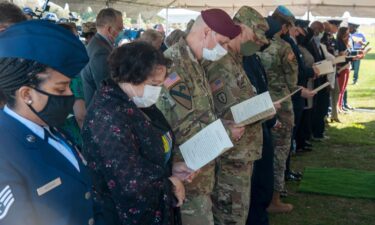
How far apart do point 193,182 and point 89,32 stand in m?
3.56

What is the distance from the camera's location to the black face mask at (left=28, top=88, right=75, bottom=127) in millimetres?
1537

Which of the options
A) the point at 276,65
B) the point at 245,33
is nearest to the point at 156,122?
the point at 245,33

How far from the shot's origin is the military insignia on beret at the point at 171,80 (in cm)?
265

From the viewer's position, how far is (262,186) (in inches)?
162

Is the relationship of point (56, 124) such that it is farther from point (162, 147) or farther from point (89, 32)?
point (89, 32)

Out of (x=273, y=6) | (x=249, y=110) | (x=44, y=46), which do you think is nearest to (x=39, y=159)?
(x=44, y=46)

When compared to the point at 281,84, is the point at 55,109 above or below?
above

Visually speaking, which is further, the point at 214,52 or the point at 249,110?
the point at 249,110

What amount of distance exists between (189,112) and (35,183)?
1384 millimetres

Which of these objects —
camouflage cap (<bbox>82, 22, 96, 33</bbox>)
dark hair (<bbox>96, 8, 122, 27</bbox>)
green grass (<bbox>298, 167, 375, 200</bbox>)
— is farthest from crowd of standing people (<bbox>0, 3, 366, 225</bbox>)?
camouflage cap (<bbox>82, 22, 96, 33</bbox>)

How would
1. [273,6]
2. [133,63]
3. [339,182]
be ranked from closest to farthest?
[133,63]
[339,182]
[273,6]

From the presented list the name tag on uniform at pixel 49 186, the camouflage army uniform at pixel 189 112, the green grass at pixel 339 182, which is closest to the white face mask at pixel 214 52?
the camouflage army uniform at pixel 189 112

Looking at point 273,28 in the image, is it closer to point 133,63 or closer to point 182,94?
A: point 182,94

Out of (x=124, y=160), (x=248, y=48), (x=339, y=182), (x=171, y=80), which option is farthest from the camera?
(x=339, y=182)
